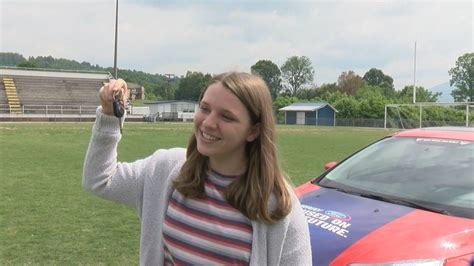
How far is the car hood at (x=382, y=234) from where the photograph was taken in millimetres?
2824

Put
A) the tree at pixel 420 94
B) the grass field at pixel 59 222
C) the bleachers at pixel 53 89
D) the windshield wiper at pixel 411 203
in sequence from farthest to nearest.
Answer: the tree at pixel 420 94
the bleachers at pixel 53 89
the grass field at pixel 59 222
the windshield wiper at pixel 411 203

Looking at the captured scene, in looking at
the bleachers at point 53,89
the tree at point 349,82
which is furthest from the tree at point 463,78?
the bleachers at point 53,89

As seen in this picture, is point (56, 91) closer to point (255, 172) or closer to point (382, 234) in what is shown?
point (382, 234)

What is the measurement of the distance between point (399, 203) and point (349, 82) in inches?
4383

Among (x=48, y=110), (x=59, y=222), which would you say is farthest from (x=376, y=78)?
(x=59, y=222)

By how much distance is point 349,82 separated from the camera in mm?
111688

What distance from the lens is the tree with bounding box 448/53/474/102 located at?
8444 cm

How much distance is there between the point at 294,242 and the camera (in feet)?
5.93

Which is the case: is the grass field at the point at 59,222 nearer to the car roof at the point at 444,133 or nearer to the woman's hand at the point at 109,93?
the woman's hand at the point at 109,93

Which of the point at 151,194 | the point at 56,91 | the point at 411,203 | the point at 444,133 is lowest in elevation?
the point at 411,203

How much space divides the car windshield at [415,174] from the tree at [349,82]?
108m

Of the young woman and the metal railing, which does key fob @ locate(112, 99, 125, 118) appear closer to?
the young woman

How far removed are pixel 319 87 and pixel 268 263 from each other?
113046 mm

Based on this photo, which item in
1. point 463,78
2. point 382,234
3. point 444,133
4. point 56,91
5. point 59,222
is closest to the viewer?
point 382,234
